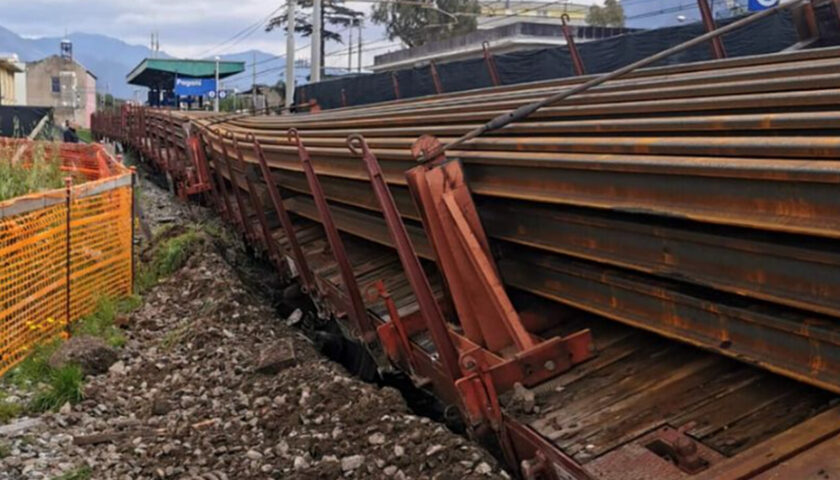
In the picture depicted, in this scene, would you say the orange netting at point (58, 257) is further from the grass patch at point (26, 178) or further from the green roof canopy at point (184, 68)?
the green roof canopy at point (184, 68)

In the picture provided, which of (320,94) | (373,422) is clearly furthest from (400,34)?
(373,422)

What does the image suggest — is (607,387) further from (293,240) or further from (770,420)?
(293,240)

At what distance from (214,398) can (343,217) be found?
1816mm

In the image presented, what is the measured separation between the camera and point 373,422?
424 cm

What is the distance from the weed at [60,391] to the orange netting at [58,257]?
700mm

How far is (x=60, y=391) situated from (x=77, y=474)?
1.41 m

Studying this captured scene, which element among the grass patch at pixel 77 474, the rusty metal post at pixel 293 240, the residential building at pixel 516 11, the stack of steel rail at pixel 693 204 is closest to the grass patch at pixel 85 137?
the residential building at pixel 516 11

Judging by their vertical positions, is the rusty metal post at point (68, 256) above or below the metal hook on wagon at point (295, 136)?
below

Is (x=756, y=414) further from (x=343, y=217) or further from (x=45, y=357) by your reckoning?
(x=45, y=357)

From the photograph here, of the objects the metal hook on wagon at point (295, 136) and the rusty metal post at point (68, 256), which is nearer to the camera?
the metal hook on wagon at point (295, 136)

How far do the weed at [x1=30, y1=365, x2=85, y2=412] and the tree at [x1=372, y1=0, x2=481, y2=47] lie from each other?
170 feet

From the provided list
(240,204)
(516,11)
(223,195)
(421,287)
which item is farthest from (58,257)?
(516,11)

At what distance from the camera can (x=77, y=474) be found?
4.25 metres

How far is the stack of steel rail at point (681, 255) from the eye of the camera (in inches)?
100
